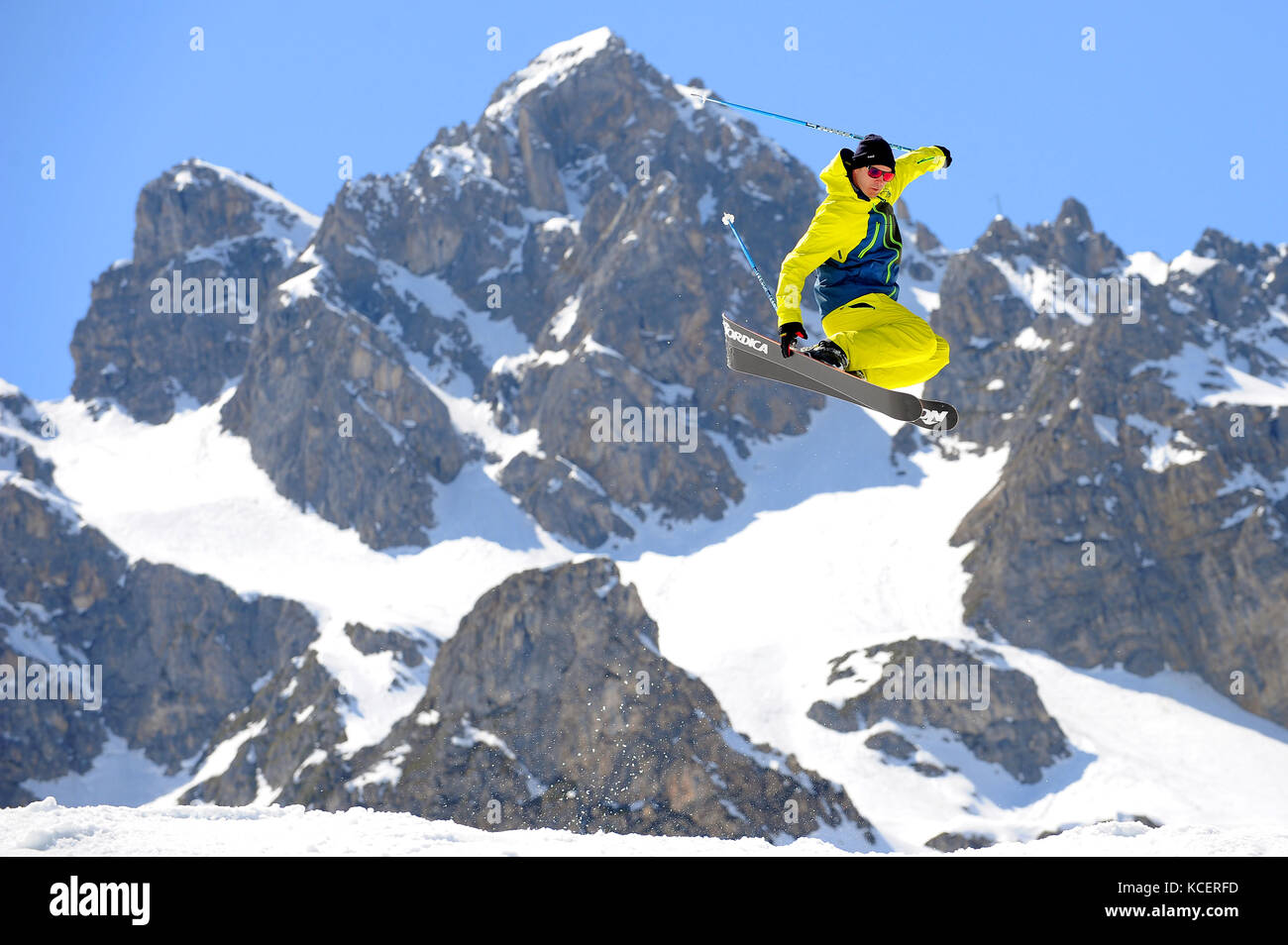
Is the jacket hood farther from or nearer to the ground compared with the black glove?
farther from the ground

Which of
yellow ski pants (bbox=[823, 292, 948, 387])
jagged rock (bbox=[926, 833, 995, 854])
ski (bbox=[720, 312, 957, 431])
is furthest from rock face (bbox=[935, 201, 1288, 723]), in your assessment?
yellow ski pants (bbox=[823, 292, 948, 387])

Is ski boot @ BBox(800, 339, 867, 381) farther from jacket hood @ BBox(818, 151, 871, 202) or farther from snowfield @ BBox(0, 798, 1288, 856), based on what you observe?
snowfield @ BBox(0, 798, 1288, 856)

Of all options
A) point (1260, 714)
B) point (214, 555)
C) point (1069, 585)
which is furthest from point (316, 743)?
point (1260, 714)

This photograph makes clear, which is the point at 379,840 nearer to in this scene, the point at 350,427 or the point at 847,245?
the point at 847,245

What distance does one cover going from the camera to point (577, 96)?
196625 mm

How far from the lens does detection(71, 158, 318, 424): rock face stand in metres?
176

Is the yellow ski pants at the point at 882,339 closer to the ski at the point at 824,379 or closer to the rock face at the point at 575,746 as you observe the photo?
the ski at the point at 824,379

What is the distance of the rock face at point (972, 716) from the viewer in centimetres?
10488

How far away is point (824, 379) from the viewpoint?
12.5 m

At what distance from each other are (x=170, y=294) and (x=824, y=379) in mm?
178518

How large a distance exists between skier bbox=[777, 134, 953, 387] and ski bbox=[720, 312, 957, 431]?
154 millimetres

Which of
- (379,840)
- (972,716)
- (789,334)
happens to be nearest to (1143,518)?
(972,716)
